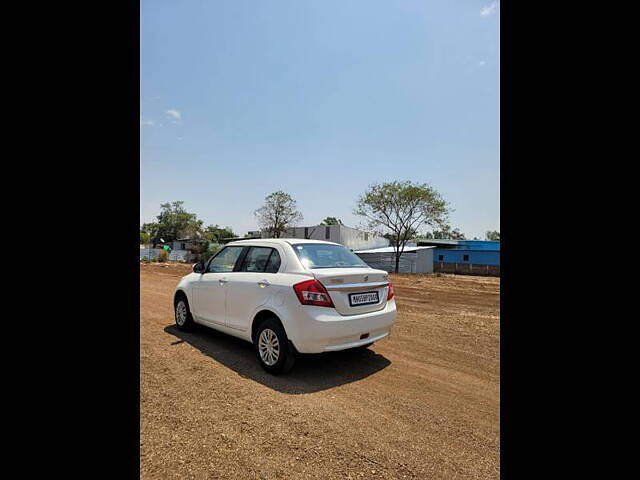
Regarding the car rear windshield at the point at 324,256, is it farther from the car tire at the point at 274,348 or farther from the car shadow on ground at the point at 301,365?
the car shadow on ground at the point at 301,365

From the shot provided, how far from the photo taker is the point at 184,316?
6043 millimetres

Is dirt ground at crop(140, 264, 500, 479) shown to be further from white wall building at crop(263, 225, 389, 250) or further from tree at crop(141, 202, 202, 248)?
tree at crop(141, 202, 202, 248)

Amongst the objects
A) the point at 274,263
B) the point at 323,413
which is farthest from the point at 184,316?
the point at 323,413

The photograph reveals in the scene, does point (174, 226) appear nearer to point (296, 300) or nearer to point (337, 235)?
point (337, 235)

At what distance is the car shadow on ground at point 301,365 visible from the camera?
3900 millimetres

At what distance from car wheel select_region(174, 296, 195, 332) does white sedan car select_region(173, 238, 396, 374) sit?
74cm

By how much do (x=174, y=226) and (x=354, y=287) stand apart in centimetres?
A: 7252

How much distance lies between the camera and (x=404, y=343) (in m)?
5.50

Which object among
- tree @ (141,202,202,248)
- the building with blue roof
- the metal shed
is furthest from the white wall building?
tree @ (141,202,202,248)

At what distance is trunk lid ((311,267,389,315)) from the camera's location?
4.05 meters

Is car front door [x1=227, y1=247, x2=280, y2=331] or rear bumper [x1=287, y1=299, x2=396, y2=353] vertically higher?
car front door [x1=227, y1=247, x2=280, y2=331]
